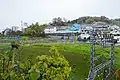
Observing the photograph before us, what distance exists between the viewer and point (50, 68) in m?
2.95

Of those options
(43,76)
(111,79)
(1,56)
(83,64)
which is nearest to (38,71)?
(43,76)

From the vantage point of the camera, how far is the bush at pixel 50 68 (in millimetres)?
2231

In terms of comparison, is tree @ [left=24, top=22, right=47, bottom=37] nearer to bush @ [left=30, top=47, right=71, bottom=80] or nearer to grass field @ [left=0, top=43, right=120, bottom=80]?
grass field @ [left=0, top=43, right=120, bottom=80]

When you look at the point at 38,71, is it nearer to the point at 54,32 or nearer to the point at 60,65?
the point at 60,65

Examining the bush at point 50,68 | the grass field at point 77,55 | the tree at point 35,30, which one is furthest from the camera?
the tree at point 35,30

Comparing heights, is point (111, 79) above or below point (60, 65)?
below

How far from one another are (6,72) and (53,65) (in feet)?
2.17

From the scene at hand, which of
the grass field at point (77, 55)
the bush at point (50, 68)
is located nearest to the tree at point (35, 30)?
the grass field at point (77, 55)

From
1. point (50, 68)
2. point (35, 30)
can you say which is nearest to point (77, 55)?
point (50, 68)

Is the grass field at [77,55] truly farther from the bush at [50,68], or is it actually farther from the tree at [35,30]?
the tree at [35,30]

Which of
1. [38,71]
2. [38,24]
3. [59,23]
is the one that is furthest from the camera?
[59,23]

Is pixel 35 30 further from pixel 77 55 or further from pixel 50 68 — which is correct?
pixel 50 68

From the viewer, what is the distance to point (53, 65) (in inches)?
122

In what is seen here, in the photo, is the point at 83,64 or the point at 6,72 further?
the point at 83,64
